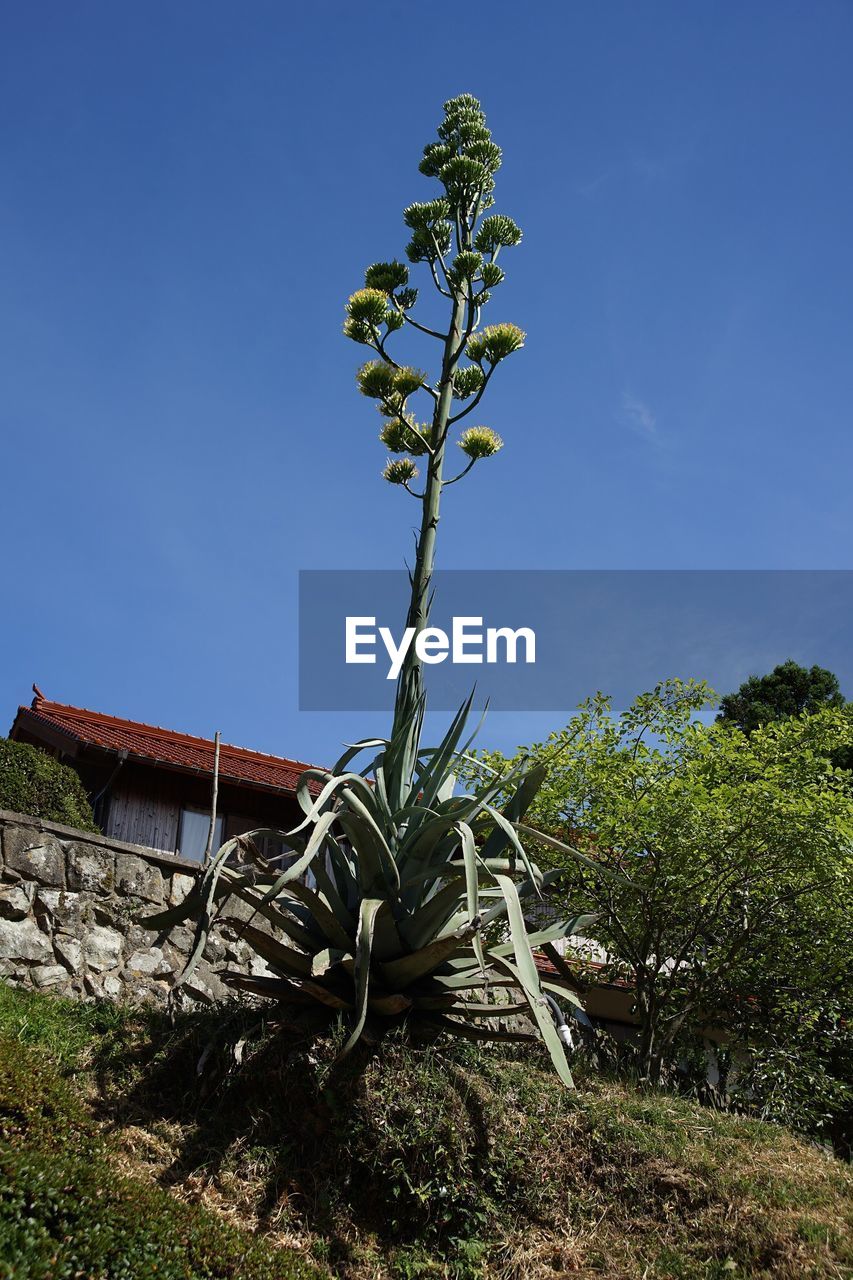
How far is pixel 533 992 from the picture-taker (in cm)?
504

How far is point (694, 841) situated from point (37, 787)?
6.11 meters

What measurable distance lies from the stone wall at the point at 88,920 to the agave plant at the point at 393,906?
1581 millimetres

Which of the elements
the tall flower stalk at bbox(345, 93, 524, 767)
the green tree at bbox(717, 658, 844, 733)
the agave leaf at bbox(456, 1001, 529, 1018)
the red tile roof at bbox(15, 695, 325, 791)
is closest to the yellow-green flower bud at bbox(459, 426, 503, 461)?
the tall flower stalk at bbox(345, 93, 524, 767)

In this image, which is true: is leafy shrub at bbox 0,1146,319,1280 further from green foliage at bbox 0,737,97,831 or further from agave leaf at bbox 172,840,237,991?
green foliage at bbox 0,737,97,831

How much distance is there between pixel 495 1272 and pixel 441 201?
7.37 m

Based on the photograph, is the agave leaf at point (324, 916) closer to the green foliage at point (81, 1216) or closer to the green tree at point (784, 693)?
the green foliage at point (81, 1216)

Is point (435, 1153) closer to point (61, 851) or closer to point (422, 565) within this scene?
point (422, 565)

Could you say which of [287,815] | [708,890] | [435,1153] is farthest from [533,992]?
[287,815]

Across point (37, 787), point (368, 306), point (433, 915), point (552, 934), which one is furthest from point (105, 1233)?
point (37, 787)

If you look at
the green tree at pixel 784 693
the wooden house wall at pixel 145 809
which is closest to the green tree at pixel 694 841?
the wooden house wall at pixel 145 809

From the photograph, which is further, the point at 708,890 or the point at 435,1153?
the point at 708,890

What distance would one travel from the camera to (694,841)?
950 centimetres

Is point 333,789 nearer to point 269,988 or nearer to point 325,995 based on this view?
point 325,995

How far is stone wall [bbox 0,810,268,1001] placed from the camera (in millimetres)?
7695
